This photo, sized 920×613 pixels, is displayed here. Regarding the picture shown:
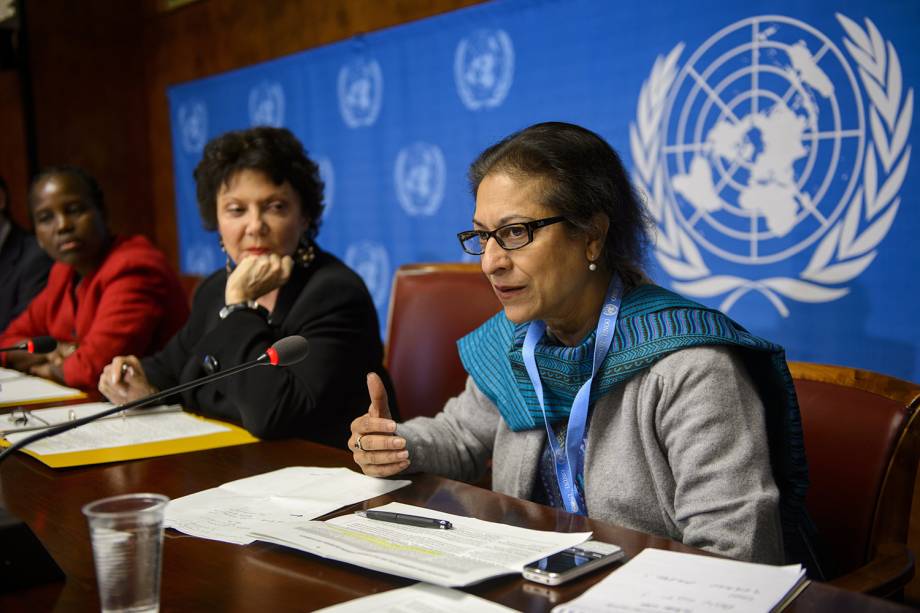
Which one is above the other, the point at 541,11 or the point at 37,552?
the point at 541,11

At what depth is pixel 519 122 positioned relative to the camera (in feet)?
10.6

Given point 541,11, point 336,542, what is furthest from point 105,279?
point 336,542

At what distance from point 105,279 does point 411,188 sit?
138 cm

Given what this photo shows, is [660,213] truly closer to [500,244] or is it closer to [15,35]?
[500,244]

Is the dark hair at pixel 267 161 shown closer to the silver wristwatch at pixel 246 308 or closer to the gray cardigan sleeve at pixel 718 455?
the silver wristwatch at pixel 246 308

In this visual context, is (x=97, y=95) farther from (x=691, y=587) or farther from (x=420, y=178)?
(x=691, y=587)

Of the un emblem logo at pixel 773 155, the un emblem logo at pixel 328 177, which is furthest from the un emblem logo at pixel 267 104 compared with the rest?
the un emblem logo at pixel 773 155

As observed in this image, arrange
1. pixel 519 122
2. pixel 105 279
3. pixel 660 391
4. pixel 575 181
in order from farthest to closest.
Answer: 1. pixel 519 122
2. pixel 105 279
3. pixel 575 181
4. pixel 660 391

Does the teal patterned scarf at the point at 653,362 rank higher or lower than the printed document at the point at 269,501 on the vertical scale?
higher

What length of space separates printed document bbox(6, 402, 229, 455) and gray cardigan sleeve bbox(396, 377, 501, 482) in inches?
19.0

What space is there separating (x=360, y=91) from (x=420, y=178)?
615 mm

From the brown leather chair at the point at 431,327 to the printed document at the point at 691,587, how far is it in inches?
48.8

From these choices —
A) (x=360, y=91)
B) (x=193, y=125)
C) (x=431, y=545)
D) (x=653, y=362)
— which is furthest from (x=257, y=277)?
(x=193, y=125)

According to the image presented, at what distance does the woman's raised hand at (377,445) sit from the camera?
4.43 feet
